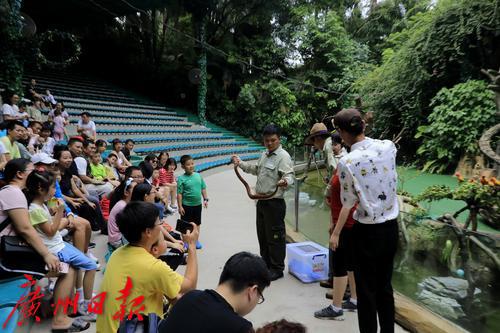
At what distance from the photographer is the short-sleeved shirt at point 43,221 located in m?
2.57

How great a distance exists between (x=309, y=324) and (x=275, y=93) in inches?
650

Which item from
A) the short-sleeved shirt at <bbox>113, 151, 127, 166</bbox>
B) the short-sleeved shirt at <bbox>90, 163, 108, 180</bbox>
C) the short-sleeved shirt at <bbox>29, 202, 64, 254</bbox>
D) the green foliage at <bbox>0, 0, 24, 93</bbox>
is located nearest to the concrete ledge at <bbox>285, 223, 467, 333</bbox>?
the short-sleeved shirt at <bbox>29, 202, 64, 254</bbox>

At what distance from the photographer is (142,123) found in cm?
1470

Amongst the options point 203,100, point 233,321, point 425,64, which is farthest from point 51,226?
point 203,100

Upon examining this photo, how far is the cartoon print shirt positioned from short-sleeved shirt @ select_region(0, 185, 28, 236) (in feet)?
6.94

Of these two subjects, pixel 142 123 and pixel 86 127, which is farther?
pixel 142 123

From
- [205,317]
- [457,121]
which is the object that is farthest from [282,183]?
[457,121]

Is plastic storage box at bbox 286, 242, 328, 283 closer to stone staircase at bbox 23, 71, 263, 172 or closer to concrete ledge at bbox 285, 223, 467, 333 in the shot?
concrete ledge at bbox 285, 223, 467, 333

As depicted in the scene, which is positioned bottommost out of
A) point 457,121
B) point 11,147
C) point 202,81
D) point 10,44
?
point 11,147

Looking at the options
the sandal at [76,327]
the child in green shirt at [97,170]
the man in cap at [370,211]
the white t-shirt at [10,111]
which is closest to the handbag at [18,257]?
the sandal at [76,327]

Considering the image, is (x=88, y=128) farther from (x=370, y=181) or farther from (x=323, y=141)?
(x=370, y=181)

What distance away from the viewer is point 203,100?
18250mm

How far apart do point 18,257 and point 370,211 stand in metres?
2.28

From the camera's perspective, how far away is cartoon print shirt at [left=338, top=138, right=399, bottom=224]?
7.53ft
